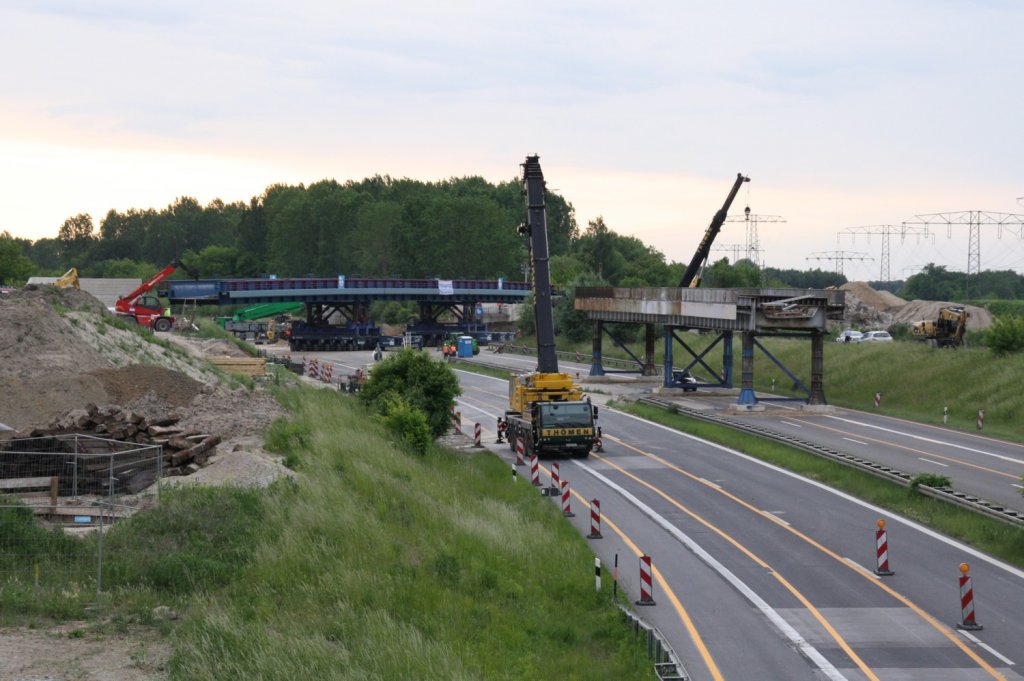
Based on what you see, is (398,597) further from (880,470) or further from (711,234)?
(711,234)

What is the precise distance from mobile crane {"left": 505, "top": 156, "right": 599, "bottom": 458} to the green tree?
127 inches

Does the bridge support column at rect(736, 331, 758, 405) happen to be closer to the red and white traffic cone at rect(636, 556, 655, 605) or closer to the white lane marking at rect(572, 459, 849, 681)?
the white lane marking at rect(572, 459, 849, 681)

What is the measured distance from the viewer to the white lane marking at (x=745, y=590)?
19.6 metres

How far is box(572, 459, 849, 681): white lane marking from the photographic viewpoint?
19600 mm

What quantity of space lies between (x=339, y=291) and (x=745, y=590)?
101m

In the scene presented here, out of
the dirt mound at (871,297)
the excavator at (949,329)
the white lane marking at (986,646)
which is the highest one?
the dirt mound at (871,297)

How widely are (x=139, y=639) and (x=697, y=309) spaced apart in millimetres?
50411

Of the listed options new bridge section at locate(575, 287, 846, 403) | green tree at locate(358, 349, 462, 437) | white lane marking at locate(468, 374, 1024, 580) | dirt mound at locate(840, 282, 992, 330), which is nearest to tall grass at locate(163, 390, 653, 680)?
white lane marking at locate(468, 374, 1024, 580)

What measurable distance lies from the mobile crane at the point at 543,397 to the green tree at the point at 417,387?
10.6 ft

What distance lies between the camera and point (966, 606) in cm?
2173

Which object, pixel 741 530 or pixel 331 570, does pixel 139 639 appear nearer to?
pixel 331 570

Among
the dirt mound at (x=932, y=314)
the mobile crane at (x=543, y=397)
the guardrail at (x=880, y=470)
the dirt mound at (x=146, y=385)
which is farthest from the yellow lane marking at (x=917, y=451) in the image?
the dirt mound at (x=932, y=314)

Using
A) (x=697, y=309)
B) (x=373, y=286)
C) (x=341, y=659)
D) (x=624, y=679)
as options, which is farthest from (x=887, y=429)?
(x=373, y=286)

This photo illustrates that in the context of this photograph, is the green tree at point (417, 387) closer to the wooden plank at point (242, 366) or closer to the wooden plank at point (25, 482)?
the wooden plank at point (242, 366)
